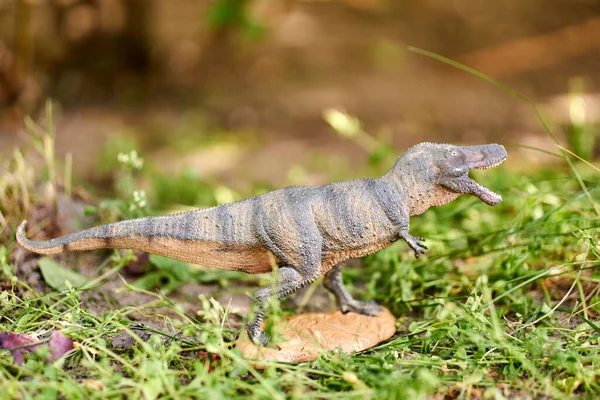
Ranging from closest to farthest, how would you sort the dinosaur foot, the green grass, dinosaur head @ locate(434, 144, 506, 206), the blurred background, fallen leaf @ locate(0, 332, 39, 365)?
the green grass < fallen leaf @ locate(0, 332, 39, 365) < dinosaur head @ locate(434, 144, 506, 206) < the dinosaur foot < the blurred background

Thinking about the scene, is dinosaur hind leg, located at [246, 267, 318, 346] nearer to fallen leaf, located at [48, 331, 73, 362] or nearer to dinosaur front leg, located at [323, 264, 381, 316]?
dinosaur front leg, located at [323, 264, 381, 316]

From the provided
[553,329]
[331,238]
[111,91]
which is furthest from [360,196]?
[111,91]

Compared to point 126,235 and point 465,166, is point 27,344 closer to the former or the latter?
point 126,235

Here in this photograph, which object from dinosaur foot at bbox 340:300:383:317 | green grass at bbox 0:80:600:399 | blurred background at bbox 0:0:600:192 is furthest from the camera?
blurred background at bbox 0:0:600:192

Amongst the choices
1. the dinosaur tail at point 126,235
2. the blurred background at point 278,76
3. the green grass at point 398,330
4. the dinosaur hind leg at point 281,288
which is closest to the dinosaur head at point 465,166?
the green grass at point 398,330

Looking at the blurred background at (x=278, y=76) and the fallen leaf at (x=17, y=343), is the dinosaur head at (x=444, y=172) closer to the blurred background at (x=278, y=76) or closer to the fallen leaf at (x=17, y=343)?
the fallen leaf at (x=17, y=343)

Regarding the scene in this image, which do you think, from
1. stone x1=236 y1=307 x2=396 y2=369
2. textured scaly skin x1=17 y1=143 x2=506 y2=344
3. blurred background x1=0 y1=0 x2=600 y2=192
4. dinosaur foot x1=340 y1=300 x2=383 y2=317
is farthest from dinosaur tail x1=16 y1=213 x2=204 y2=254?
blurred background x1=0 y1=0 x2=600 y2=192

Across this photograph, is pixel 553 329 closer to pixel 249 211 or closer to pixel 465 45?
pixel 249 211

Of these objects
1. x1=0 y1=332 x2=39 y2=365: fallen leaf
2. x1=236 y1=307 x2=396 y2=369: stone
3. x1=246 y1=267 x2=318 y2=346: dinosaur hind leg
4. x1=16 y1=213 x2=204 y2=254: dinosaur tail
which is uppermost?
x1=16 y1=213 x2=204 y2=254: dinosaur tail
